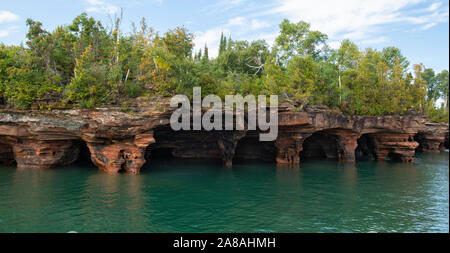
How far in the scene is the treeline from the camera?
18766 mm

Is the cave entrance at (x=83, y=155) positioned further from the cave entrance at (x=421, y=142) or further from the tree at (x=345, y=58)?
the cave entrance at (x=421, y=142)

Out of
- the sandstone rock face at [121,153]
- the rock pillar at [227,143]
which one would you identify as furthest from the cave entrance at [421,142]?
the sandstone rock face at [121,153]

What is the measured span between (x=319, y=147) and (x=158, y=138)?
64.7 feet

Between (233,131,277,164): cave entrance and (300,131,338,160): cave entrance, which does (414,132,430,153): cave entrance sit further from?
(233,131,277,164): cave entrance

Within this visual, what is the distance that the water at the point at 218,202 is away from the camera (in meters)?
10.3

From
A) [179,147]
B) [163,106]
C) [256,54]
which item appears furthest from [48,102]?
[256,54]

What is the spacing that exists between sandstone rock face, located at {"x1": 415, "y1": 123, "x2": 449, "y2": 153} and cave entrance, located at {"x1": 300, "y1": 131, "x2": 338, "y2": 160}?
18.7 metres

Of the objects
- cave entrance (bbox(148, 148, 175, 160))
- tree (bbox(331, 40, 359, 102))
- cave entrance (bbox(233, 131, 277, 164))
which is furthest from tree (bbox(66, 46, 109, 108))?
tree (bbox(331, 40, 359, 102))

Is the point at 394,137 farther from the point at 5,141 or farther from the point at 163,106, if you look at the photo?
the point at 5,141

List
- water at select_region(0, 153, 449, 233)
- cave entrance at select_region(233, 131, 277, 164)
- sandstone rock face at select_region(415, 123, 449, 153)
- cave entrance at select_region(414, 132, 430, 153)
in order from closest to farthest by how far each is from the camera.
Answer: water at select_region(0, 153, 449, 233) < cave entrance at select_region(233, 131, 277, 164) < sandstone rock face at select_region(415, 123, 449, 153) < cave entrance at select_region(414, 132, 430, 153)

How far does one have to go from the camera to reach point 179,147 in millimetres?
29938

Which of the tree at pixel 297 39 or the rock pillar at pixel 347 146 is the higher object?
the tree at pixel 297 39

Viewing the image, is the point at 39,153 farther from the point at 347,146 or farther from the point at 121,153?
the point at 347,146
